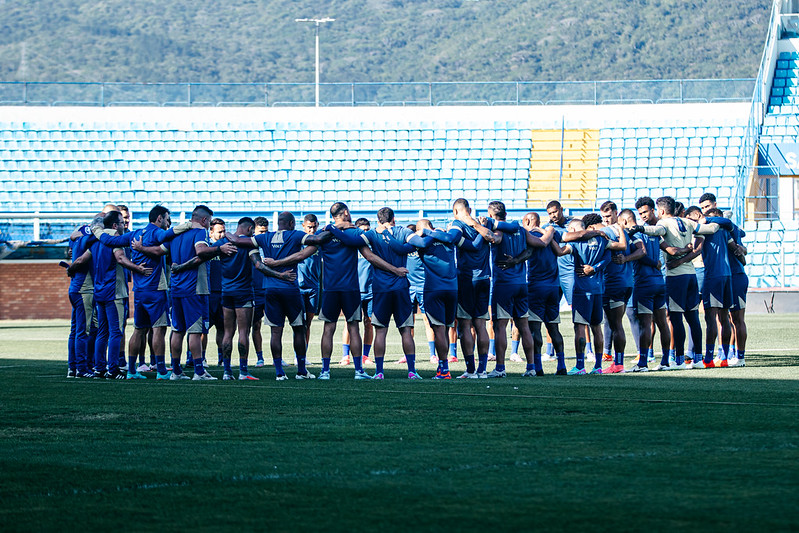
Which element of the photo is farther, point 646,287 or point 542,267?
point 646,287

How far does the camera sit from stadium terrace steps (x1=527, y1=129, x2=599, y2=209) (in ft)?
115

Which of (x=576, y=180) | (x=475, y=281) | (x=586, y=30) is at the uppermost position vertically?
(x=586, y=30)

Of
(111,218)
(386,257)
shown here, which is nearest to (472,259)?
(386,257)

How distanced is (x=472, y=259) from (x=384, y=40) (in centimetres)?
8317

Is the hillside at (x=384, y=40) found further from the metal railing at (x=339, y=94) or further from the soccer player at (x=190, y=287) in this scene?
the soccer player at (x=190, y=287)

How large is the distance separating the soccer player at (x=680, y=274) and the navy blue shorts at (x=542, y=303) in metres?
1.32

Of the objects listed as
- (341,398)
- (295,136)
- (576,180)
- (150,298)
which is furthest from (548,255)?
(295,136)

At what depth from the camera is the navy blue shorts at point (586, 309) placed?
42.5 ft

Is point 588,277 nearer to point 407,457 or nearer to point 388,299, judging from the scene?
point 388,299

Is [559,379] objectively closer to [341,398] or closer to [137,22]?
[341,398]

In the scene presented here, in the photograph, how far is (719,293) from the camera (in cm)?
1337

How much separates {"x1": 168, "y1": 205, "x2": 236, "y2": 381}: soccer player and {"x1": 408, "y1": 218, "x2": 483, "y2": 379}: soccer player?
218 centimetres

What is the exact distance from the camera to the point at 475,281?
12320 mm

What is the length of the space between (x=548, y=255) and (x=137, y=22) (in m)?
93.1
